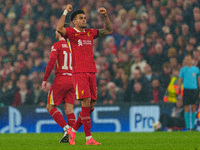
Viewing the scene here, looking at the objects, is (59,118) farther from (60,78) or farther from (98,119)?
(98,119)

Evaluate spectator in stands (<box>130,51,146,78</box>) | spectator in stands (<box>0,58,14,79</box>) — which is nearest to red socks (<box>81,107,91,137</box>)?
spectator in stands (<box>130,51,146,78</box>)

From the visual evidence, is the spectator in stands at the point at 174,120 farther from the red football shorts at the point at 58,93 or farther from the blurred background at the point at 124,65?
the red football shorts at the point at 58,93

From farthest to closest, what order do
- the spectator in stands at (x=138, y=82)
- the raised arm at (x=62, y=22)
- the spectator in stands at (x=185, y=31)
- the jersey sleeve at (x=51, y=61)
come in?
the spectator in stands at (x=185, y=31), the spectator in stands at (x=138, y=82), the jersey sleeve at (x=51, y=61), the raised arm at (x=62, y=22)

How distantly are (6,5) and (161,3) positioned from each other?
8.01m

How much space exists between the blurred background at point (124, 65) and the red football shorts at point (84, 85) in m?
6.33

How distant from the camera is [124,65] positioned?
1590cm

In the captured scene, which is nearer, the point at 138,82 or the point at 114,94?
the point at 138,82

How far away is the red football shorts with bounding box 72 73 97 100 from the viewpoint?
800 cm

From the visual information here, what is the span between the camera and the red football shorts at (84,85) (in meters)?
8.00

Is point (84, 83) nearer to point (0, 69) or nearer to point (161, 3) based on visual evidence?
point (161, 3)

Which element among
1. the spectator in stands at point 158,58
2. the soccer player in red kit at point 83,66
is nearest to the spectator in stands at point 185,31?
the spectator in stands at point 158,58

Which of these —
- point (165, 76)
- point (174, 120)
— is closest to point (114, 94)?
point (165, 76)

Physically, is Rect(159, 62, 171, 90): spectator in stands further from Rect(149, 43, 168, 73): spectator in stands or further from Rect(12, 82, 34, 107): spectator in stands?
Rect(12, 82, 34, 107): spectator in stands

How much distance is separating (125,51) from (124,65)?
848mm
